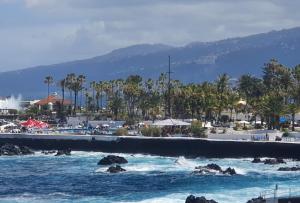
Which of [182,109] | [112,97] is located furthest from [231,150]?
[112,97]

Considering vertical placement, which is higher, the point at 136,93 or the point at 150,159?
the point at 136,93

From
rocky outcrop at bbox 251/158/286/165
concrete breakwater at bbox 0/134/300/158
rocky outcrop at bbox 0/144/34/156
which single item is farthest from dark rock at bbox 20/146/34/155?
rocky outcrop at bbox 251/158/286/165

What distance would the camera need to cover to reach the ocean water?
56.0m

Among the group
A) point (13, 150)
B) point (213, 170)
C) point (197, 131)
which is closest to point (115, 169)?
point (213, 170)

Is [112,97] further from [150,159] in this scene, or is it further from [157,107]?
[150,159]

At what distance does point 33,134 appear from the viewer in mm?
99688

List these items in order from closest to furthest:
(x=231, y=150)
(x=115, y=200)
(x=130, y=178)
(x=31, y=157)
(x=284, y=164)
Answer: (x=115, y=200), (x=130, y=178), (x=284, y=164), (x=231, y=150), (x=31, y=157)

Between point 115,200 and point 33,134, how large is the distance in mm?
46969

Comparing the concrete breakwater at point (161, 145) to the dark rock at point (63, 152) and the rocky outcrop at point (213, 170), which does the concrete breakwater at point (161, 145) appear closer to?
the dark rock at point (63, 152)

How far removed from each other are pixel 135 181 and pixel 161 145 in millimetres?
24008

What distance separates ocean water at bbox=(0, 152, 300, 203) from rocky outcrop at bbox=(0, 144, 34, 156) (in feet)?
25.0

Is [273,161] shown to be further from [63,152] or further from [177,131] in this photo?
[63,152]

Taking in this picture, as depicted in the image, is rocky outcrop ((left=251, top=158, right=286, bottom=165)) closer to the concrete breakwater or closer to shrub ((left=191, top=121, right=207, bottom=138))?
the concrete breakwater

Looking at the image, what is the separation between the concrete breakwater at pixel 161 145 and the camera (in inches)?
3182
